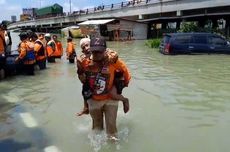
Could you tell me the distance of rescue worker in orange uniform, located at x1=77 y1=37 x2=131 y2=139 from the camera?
608 cm

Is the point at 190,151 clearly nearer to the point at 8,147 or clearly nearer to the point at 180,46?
the point at 8,147

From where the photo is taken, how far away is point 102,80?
633 centimetres

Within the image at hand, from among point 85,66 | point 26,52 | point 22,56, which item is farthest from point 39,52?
point 85,66

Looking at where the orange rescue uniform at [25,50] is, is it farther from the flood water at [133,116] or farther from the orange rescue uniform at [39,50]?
the orange rescue uniform at [39,50]

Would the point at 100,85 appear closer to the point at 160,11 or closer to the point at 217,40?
the point at 217,40

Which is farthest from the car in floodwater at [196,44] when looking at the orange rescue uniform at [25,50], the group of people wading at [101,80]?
the group of people wading at [101,80]

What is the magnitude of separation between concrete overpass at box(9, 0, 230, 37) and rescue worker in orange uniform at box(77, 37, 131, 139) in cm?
3161

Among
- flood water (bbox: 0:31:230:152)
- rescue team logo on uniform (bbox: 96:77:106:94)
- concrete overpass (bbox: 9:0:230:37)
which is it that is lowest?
flood water (bbox: 0:31:230:152)

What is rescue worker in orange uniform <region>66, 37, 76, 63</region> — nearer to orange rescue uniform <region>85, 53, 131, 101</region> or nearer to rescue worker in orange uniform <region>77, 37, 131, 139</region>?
rescue worker in orange uniform <region>77, 37, 131, 139</region>

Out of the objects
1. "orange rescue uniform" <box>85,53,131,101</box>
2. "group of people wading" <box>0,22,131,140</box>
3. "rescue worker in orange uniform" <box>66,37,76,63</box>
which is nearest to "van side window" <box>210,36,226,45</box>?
"rescue worker in orange uniform" <box>66,37,76,63</box>

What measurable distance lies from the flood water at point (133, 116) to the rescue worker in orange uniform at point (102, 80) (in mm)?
562

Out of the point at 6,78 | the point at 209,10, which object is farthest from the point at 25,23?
the point at 6,78

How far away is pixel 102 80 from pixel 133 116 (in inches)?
118

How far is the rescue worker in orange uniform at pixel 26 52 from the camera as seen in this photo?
1427 cm
